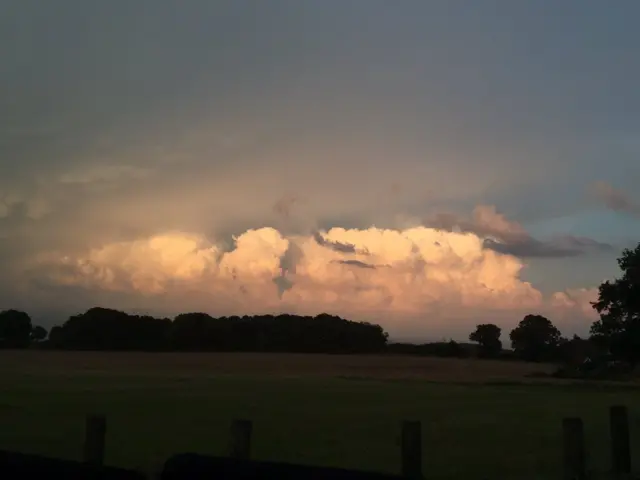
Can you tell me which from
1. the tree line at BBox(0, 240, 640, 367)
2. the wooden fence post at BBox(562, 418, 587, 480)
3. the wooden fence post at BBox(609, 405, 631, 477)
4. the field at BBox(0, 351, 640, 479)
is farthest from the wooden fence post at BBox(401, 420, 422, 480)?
the tree line at BBox(0, 240, 640, 367)

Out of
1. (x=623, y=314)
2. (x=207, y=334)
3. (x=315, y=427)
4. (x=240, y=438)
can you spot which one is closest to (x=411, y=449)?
(x=240, y=438)

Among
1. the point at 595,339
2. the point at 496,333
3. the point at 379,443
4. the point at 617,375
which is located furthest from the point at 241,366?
the point at 496,333

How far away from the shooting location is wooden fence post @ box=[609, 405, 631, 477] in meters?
8.09

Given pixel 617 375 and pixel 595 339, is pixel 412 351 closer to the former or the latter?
pixel 617 375

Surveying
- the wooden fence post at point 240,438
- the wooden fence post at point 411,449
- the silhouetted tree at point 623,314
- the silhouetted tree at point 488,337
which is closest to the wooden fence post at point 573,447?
the wooden fence post at point 411,449

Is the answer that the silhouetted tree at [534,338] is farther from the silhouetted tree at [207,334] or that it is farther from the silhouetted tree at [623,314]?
the silhouetted tree at [623,314]

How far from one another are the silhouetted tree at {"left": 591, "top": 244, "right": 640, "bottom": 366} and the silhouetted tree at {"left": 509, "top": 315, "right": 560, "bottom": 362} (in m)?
98.9

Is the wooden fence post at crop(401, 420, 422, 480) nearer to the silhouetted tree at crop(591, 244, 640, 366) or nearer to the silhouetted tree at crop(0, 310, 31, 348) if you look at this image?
the silhouetted tree at crop(591, 244, 640, 366)

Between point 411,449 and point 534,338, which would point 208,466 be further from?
point 534,338

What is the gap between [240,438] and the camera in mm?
6184

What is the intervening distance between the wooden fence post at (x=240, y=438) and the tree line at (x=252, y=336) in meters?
112

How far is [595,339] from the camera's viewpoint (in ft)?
93.1

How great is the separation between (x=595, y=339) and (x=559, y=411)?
3425 mm

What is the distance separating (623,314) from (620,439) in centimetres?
2068
